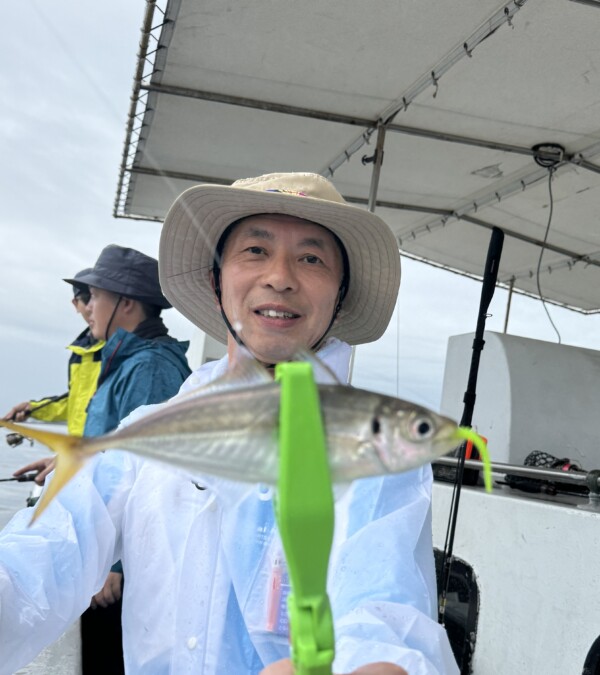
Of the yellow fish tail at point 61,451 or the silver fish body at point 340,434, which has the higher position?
the silver fish body at point 340,434

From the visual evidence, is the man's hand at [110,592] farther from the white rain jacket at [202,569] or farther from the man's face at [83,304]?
the man's face at [83,304]

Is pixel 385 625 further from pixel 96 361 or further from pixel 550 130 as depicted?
pixel 550 130

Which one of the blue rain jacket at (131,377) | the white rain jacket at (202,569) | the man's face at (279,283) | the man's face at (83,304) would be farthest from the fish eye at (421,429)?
the man's face at (83,304)

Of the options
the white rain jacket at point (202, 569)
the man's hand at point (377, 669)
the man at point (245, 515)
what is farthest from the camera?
the man at point (245, 515)

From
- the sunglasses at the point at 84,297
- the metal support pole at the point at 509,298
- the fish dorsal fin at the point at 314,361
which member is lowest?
the fish dorsal fin at the point at 314,361

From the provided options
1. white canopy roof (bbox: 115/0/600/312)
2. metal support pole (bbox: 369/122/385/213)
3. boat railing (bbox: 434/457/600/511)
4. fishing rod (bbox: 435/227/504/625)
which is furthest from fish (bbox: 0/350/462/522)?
metal support pole (bbox: 369/122/385/213)

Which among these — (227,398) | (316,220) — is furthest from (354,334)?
(227,398)

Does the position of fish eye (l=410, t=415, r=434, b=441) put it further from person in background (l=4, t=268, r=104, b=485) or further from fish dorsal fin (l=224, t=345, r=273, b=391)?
person in background (l=4, t=268, r=104, b=485)

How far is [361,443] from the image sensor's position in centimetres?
60

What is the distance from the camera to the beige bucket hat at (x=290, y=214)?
1623mm

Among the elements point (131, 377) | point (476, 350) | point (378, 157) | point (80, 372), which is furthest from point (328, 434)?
point (378, 157)

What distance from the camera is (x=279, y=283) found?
1460mm

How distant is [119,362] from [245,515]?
6.07 feet

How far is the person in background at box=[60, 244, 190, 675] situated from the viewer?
2.97m
